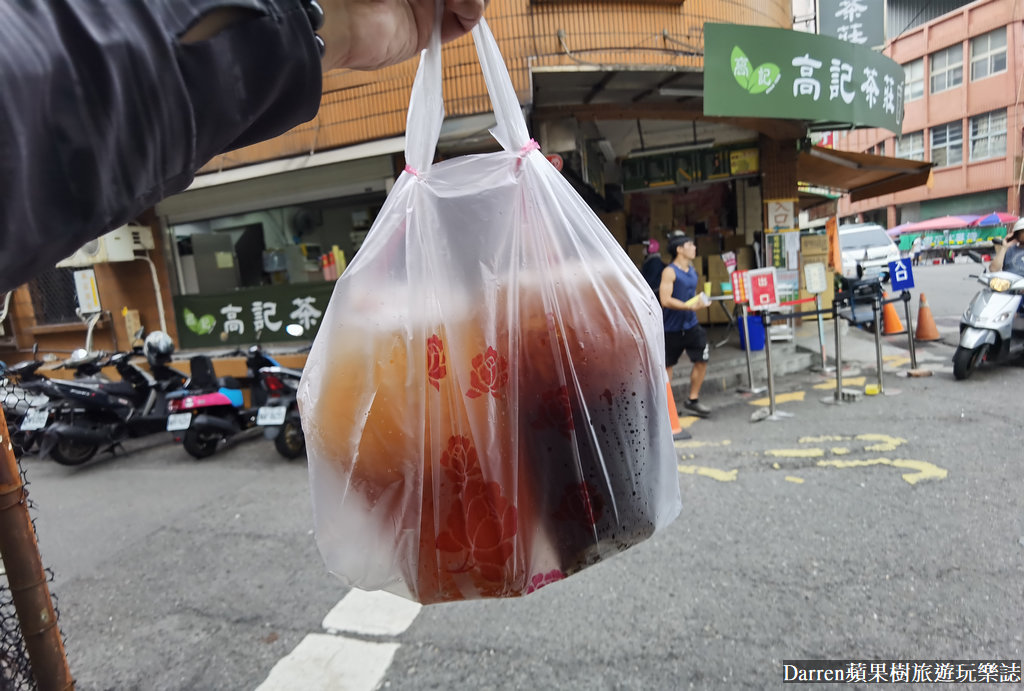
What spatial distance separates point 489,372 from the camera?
3.83 feet

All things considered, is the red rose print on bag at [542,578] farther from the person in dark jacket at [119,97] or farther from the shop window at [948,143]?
the shop window at [948,143]

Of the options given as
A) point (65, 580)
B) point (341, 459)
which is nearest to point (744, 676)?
point (341, 459)

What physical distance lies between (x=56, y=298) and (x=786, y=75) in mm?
10227

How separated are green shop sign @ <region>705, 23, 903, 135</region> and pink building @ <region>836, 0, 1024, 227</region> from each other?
20210mm

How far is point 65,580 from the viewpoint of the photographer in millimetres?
3180

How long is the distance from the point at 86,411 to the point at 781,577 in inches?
231

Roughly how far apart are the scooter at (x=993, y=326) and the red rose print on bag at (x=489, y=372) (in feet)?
21.1

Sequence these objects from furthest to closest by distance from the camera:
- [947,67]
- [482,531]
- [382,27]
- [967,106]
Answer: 1. [947,67]
2. [967,106]
3. [482,531]
4. [382,27]

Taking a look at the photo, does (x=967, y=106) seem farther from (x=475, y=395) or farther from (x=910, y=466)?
(x=475, y=395)

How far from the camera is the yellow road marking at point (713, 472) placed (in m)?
3.88

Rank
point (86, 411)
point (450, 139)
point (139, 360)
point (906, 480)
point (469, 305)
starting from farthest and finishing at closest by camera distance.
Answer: point (139, 360) → point (450, 139) → point (86, 411) → point (906, 480) → point (469, 305)

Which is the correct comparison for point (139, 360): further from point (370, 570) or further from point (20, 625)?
point (370, 570)

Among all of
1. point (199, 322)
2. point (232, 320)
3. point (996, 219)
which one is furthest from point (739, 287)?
point (996, 219)

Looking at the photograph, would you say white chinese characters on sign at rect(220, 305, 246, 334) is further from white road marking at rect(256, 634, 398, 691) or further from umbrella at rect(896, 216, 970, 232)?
umbrella at rect(896, 216, 970, 232)
